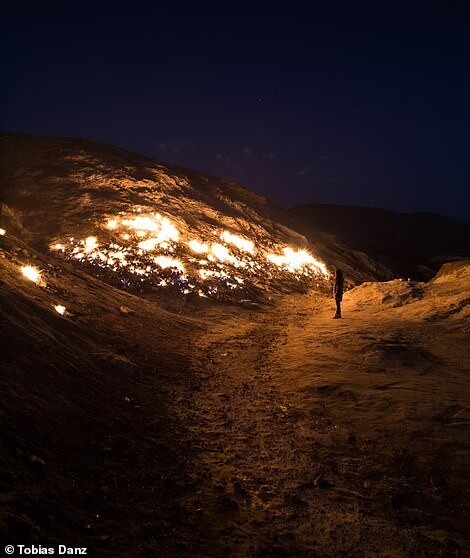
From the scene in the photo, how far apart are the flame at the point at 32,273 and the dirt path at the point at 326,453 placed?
4997mm

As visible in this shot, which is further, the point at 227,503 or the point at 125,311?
the point at 125,311

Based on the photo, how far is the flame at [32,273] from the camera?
10.6 m

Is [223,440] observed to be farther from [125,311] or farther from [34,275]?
[34,275]

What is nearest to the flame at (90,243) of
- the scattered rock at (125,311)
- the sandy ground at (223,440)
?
the scattered rock at (125,311)

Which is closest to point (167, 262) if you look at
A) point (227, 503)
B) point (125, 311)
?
point (125, 311)

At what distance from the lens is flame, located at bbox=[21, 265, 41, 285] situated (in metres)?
10.6

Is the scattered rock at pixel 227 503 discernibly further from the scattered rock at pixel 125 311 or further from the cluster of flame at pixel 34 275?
the scattered rock at pixel 125 311

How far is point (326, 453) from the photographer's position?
573cm

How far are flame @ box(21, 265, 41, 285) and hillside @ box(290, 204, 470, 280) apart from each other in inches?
1769

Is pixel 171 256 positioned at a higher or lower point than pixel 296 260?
lower

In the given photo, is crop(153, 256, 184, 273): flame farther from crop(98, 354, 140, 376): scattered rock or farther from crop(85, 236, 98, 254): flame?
crop(98, 354, 140, 376): scattered rock

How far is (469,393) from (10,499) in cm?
768

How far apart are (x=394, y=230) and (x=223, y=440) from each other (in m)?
101

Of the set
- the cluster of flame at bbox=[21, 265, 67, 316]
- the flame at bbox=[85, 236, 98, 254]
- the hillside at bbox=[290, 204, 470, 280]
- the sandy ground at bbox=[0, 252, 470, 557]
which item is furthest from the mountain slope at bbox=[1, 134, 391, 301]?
the hillside at bbox=[290, 204, 470, 280]
